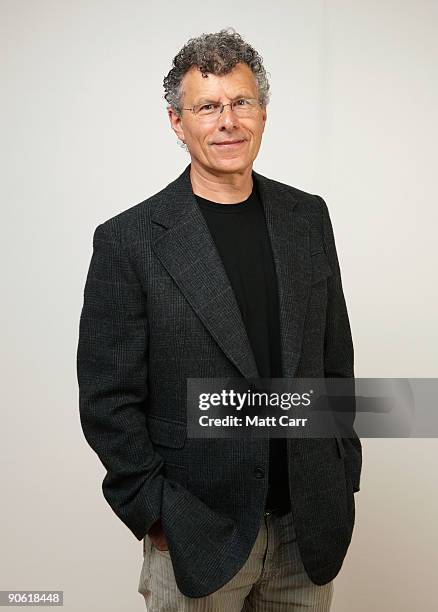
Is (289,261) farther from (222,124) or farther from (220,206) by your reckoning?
(222,124)

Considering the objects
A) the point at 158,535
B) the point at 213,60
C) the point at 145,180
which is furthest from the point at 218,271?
the point at 145,180

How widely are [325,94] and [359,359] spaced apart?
87cm

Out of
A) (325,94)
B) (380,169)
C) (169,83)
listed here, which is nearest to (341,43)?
(325,94)

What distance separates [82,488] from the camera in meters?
3.22

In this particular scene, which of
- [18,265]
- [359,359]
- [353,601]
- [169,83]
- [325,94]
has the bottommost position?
[353,601]

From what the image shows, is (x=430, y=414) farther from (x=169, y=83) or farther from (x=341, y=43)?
(x=169, y=83)

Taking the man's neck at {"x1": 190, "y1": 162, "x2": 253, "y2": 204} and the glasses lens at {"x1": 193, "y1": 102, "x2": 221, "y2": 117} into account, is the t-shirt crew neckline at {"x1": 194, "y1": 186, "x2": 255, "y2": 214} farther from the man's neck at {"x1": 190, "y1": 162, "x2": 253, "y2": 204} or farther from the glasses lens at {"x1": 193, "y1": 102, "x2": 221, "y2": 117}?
the glasses lens at {"x1": 193, "y1": 102, "x2": 221, "y2": 117}

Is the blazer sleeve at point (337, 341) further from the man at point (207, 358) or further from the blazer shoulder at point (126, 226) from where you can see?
the blazer shoulder at point (126, 226)

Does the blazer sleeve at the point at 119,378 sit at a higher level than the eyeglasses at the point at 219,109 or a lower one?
lower

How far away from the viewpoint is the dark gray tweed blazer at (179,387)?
1.88 m

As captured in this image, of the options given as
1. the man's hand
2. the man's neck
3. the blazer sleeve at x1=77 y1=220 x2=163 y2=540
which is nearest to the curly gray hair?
the man's neck

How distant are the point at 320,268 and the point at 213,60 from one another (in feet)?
1.62

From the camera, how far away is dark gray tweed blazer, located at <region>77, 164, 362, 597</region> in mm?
1885

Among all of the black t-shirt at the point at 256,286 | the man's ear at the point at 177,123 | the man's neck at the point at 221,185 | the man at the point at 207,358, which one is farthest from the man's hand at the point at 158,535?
the man's ear at the point at 177,123
